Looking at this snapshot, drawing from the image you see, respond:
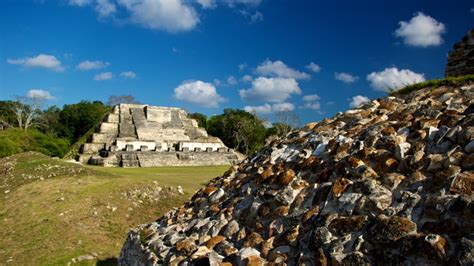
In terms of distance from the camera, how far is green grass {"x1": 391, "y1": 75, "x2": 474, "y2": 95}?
12.6ft

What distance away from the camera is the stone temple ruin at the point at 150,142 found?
80.9 feet

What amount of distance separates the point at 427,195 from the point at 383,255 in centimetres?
48

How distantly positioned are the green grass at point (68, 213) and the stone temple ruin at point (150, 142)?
10.8 metres

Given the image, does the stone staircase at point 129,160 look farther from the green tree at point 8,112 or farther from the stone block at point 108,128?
the green tree at point 8,112

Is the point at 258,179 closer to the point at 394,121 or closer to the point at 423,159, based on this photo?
the point at 394,121

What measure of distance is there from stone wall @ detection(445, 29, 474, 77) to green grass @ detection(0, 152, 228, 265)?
6567 mm

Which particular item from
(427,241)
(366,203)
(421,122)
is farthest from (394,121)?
(427,241)

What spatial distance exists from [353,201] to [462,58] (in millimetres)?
3742

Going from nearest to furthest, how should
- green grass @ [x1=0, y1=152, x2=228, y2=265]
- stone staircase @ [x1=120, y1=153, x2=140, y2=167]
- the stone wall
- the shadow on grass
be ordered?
the stone wall → the shadow on grass → green grass @ [x1=0, y1=152, x2=228, y2=265] → stone staircase @ [x1=120, y1=153, x2=140, y2=167]

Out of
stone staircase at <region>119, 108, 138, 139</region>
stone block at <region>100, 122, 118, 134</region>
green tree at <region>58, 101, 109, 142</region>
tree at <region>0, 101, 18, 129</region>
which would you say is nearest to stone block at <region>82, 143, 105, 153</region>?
stone staircase at <region>119, 108, 138, 139</region>

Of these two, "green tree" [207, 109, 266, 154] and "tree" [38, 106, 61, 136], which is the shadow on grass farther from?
"tree" [38, 106, 61, 136]

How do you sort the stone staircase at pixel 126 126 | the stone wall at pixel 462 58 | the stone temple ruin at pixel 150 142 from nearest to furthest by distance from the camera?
the stone wall at pixel 462 58 → the stone temple ruin at pixel 150 142 → the stone staircase at pixel 126 126

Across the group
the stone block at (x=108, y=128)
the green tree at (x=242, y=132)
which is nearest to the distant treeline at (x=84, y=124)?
the green tree at (x=242, y=132)

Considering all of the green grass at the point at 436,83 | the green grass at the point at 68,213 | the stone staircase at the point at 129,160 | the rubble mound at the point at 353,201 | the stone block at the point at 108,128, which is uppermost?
the stone block at the point at 108,128
